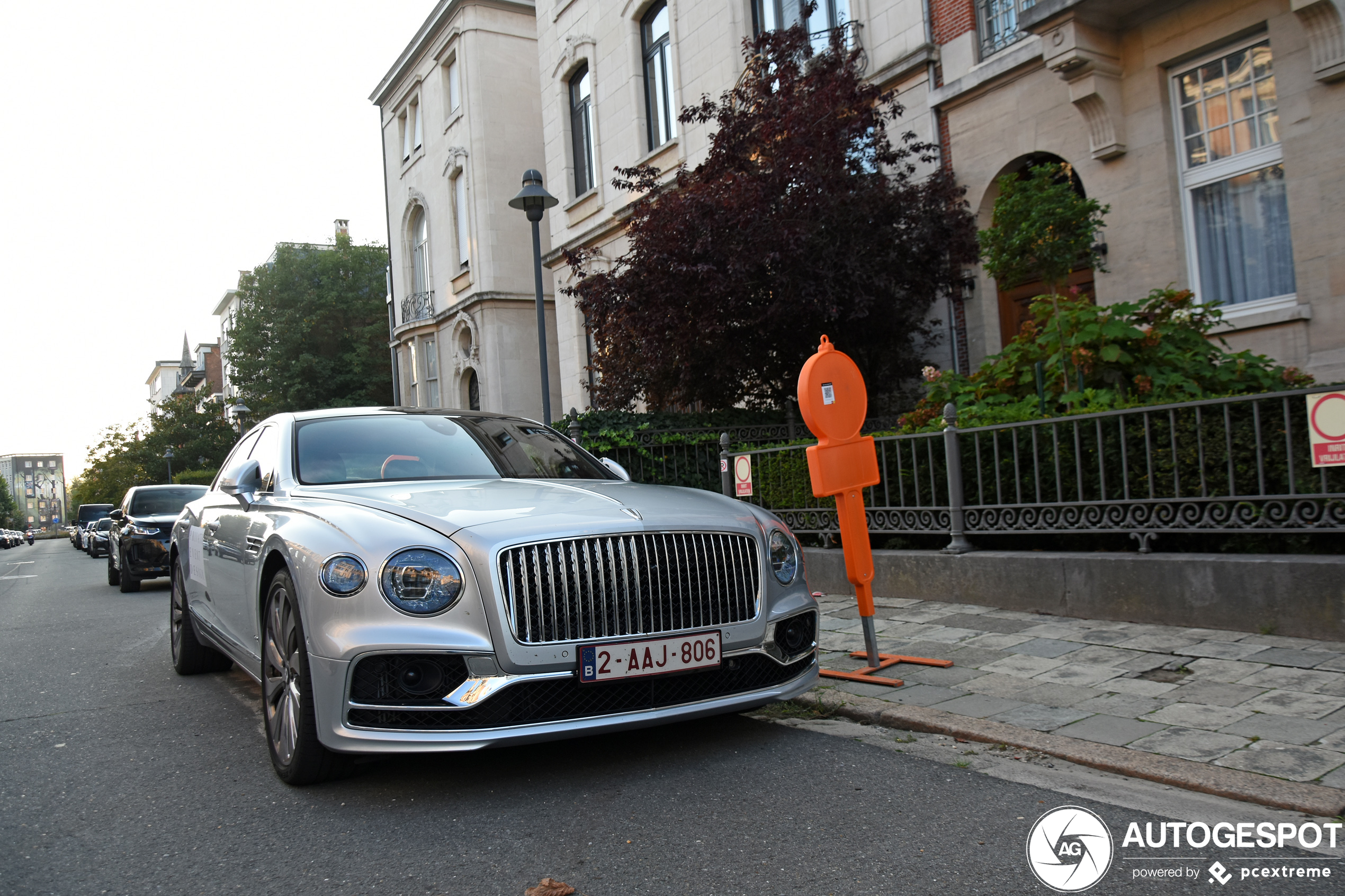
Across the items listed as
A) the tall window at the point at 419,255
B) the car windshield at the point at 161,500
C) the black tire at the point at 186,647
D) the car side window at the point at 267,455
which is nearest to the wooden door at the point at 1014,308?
the car side window at the point at 267,455

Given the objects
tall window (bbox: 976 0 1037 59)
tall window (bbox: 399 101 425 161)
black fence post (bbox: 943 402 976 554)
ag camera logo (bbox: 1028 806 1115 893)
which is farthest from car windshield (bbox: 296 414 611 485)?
tall window (bbox: 399 101 425 161)

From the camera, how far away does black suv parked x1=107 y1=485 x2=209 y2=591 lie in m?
Result: 13.9

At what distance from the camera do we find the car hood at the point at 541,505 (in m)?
3.72

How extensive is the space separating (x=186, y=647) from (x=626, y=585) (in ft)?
13.6

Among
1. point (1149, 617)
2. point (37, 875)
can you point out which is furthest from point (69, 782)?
point (1149, 617)

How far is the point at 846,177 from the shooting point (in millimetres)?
10750

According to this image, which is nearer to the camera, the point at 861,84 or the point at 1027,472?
the point at 1027,472

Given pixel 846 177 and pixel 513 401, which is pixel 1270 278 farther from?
pixel 513 401

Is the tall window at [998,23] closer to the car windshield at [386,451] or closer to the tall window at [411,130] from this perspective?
the car windshield at [386,451]

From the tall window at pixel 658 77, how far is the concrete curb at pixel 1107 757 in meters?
15.4

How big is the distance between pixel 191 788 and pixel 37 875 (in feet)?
2.88

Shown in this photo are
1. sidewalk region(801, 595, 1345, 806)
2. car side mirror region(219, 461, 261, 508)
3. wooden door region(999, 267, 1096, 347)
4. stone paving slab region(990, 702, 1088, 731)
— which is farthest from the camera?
wooden door region(999, 267, 1096, 347)

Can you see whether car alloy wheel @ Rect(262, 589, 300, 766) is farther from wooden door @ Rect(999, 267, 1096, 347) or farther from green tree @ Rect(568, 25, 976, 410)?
wooden door @ Rect(999, 267, 1096, 347)

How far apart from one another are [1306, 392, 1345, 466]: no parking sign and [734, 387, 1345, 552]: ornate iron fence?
0.09 metres
